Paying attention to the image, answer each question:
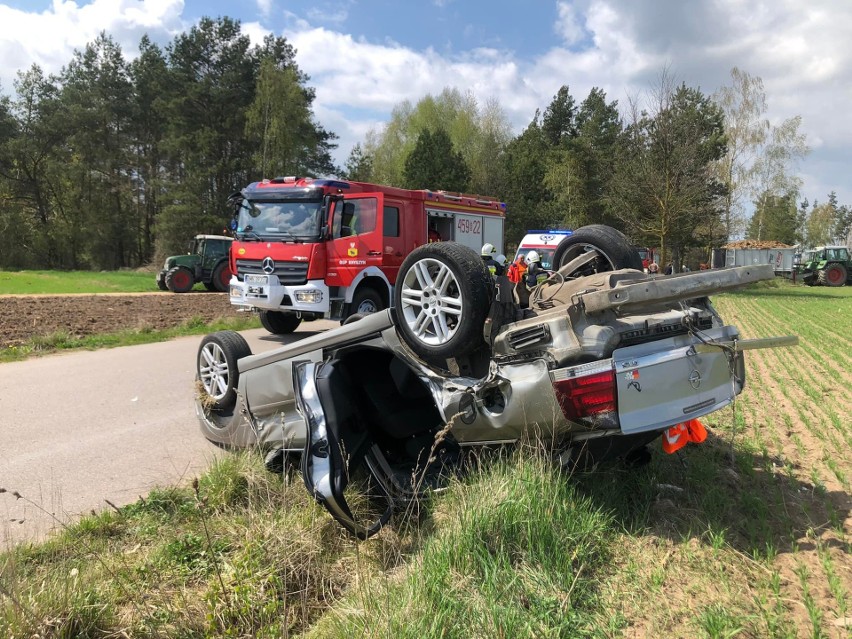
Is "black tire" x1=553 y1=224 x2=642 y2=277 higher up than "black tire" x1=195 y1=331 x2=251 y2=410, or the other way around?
"black tire" x1=553 y1=224 x2=642 y2=277

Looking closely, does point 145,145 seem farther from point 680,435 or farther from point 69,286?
point 680,435

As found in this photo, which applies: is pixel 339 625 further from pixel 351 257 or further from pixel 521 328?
pixel 351 257

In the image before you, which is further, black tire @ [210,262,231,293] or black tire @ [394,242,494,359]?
black tire @ [210,262,231,293]

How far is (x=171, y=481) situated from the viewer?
4234 millimetres

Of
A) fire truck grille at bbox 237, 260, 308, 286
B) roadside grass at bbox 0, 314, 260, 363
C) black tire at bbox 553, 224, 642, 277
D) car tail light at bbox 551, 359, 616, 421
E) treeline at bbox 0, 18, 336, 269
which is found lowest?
roadside grass at bbox 0, 314, 260, 363

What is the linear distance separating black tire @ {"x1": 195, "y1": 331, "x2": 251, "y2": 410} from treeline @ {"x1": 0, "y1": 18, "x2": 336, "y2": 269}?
1381 inches

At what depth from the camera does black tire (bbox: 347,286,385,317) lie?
1094cm

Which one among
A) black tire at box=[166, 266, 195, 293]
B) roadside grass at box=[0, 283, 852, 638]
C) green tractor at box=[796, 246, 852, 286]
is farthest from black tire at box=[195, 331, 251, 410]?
green tractor at box=[796, 246, 852, 286]

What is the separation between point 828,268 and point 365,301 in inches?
1368

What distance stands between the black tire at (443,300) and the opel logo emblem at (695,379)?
113cm

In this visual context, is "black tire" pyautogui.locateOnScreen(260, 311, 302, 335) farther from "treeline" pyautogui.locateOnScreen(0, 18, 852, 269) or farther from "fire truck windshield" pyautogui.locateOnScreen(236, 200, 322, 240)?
"treeline" pyautogui.locateOnScreen(0, 18, 852, 269)

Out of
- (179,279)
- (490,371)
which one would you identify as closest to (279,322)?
(490,371)

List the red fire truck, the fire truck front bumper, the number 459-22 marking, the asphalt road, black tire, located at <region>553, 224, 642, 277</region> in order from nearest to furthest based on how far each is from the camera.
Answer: the asphalt road < black tire, located at <region>553, 224, 642, 277</region> < the fire truck front bumper < the red fire truck < the number 459-22 marking

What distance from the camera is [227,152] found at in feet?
133
